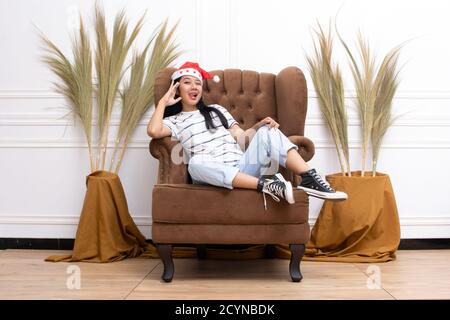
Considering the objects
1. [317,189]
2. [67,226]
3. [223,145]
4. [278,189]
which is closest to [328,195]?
[317,189]

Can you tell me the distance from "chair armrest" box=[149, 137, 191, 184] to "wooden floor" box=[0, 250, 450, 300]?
1.76 feet

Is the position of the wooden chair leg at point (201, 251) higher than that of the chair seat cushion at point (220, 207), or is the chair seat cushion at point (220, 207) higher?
the chair seat cushion at point (220, 207)

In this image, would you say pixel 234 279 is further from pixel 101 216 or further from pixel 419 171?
pixel 419 171

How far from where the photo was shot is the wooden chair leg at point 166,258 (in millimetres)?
2646

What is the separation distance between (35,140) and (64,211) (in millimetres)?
538

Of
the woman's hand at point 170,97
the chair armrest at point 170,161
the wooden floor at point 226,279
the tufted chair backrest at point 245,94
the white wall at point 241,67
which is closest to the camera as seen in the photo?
the wooden floor at point 226,279

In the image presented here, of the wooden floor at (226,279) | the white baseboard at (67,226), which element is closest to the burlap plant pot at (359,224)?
the wooden floor at (226,279)

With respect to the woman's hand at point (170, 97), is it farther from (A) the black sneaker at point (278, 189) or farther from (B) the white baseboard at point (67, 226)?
(B) the white baseboard at point (67, 226)

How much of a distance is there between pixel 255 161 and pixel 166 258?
70 centimetres

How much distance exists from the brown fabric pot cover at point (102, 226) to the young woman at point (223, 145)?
624mm

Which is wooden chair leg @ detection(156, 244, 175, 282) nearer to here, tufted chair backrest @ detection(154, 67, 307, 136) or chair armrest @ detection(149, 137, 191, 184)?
chair armrest @ detection(149, 137, 191, 184)

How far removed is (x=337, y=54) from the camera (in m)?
3.57

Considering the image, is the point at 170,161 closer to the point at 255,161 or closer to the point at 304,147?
the point at 255,161

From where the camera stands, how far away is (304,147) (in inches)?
114
